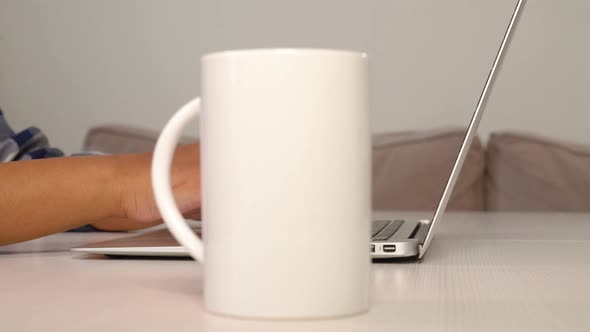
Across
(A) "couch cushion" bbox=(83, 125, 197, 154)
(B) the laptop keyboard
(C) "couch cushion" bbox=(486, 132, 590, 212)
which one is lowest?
(C) "couch cushion" bbox=(486, 132, 590, 212)

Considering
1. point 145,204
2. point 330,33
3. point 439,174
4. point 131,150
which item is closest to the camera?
point 145,204

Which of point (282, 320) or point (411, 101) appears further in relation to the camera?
point (411, 101)

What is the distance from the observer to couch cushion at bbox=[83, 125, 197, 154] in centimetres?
269

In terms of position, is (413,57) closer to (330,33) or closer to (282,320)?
(330,33)

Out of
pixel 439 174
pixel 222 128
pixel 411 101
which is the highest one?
pixel 222 128

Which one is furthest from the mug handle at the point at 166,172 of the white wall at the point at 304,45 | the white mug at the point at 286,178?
the white wall at the point at 304,45

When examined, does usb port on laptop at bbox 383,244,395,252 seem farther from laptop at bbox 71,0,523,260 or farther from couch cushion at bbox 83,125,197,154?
couch cushion at bbox 83,125,197,154

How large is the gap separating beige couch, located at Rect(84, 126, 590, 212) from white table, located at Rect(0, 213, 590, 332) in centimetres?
173

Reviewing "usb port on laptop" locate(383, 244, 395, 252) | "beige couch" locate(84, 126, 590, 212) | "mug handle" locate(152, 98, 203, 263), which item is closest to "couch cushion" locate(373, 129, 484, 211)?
"beige couch" locate(84, 126, 590, 212)

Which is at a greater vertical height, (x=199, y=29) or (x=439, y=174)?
(x=199, y=29)

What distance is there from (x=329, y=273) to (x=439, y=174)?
216 cm

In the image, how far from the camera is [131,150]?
2686 mm

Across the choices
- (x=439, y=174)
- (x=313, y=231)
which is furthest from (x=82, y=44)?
(x=313, y=231)

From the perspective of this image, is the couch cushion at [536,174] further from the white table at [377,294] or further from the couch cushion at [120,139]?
the white table at [377,294]
